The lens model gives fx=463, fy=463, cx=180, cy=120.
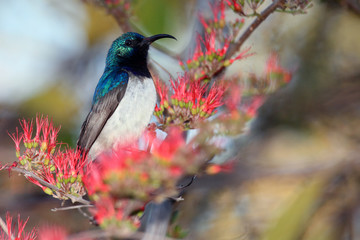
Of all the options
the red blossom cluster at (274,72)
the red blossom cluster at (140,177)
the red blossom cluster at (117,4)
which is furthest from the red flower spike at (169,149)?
the red blossom cluster at (117,4)

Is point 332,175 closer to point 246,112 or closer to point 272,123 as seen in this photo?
point 272,123

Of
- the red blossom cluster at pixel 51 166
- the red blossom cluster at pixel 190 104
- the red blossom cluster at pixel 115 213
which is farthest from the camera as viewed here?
the red blossom cluster at pixel 190 104

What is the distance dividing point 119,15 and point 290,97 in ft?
7.05

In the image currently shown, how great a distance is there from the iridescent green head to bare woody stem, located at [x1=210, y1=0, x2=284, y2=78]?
96cm

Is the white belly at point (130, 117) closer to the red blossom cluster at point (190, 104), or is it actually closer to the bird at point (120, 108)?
the bird at point (120, 108)

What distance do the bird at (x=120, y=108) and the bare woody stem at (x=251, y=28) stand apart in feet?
1.88

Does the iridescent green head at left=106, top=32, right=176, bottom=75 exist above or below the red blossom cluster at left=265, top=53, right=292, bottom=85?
above

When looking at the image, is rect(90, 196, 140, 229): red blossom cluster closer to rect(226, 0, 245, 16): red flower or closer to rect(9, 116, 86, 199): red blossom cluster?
rect(9, 116, 86, 199): red blossom cluster

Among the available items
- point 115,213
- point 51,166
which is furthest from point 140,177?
point 51,166

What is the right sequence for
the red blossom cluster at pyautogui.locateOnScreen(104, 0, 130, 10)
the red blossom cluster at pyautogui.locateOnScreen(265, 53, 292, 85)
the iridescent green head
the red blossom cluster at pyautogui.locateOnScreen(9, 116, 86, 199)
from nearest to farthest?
the red blossom cluster at pyautogui.locateOnScreen(9, 116, 86, 199)
the red blossom cluster at pyautogui.locateOnScreen(265, 53, 292, 85)
the red blossom cluster at pyautogui.locateOnScreen(104, 0, 130, 10)
the iridescent green head

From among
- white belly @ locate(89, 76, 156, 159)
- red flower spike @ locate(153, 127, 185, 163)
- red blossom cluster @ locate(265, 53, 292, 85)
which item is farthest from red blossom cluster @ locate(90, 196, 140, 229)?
red blossom cluster @ locate(265, 53, 292, 85)

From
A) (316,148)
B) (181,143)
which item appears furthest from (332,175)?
(181,143)

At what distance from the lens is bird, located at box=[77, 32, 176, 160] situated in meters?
3.03

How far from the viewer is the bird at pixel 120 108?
3028mm
